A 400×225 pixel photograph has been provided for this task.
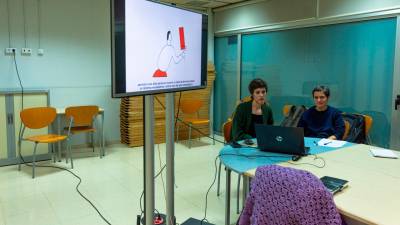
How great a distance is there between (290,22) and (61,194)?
3.96 metres

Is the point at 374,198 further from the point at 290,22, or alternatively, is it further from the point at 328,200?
the point at 290,22

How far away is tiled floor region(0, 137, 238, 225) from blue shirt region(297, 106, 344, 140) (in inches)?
43.5

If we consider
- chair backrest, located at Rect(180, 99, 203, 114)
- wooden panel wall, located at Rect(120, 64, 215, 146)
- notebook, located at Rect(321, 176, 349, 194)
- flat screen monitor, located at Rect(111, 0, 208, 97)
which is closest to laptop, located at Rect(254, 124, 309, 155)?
notebook, located at Rect(321, 176, 349, 194)

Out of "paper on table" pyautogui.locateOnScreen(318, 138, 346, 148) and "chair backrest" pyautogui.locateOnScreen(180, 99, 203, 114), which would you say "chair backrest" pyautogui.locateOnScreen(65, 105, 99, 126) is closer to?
"chair backrest" pyautogui.locateOnScreen(180, 99, 203, 114)

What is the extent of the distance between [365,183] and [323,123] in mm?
1664

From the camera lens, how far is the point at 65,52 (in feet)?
18.1

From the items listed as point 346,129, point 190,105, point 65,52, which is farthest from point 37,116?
point 346,129

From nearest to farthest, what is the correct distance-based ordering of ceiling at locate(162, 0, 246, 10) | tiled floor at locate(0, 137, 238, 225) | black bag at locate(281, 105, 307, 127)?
1. tiled floor at locate(0, 137, 238, 225)
2. black bag at locate(281, 105, 307, 127)
3. ceiling at locate(162, 0, 246, 10)

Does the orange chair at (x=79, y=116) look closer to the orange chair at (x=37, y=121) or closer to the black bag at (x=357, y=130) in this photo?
the orange chair at (x=37, y=121)

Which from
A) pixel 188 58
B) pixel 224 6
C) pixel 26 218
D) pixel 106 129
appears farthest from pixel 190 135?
pixel 188 58

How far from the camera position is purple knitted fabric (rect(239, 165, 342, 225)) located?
142cm

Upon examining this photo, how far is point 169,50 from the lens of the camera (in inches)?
74.0

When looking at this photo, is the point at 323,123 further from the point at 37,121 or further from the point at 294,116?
the point at 37,121

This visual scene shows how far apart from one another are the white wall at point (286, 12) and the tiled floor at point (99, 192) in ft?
7.93
